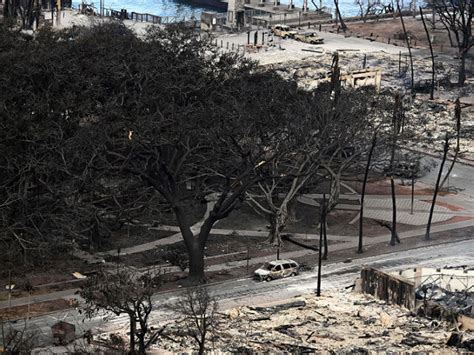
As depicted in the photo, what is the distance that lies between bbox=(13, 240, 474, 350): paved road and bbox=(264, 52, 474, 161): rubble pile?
18568 millimetres

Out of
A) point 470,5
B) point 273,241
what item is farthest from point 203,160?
point 470,5

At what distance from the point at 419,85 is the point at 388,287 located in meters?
64.3

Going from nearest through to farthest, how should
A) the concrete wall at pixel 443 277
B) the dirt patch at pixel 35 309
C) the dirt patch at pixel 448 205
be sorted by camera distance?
the dirt patch at pixel 35 309 → the concrete wall at pixel 443 277 → the dirt patch at pixel 448 205

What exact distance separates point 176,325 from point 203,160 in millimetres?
19072

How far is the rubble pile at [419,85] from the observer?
107 metres

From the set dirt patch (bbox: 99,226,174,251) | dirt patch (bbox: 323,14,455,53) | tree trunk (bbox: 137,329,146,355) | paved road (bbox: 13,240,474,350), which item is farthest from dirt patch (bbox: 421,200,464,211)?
dirt patch (bbox: 323,14,455,53)

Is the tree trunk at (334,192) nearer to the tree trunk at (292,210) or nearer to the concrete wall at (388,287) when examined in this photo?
the tree trunk at (292,210)

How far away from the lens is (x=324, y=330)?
200 ft

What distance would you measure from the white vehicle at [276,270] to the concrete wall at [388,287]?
4.70 metres

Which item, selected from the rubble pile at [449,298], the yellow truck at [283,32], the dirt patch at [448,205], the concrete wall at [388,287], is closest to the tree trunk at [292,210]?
the dirt patch at [448,205]

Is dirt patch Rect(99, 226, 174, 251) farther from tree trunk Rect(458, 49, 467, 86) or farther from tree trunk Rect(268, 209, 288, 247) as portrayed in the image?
tree trunk Rect(458, 49, 467, 86)

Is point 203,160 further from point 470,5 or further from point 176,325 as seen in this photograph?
point 470,5

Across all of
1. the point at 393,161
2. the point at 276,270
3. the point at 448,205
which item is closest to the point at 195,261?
the point at 276,270

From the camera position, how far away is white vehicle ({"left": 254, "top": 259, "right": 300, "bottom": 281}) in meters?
70.3
